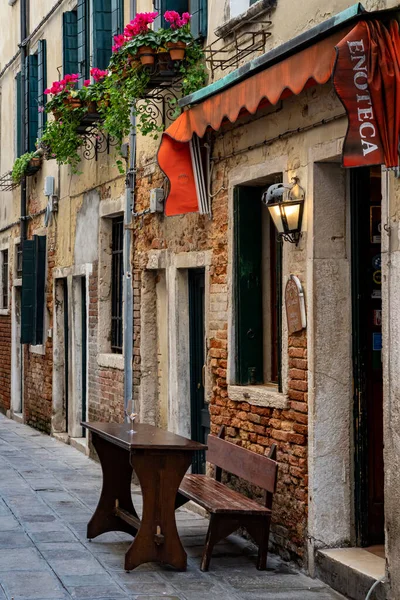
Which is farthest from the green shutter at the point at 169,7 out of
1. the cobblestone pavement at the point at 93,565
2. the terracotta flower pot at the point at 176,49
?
the cobblestone pavement at the point at 93,565

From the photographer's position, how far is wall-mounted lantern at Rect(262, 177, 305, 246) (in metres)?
7.48

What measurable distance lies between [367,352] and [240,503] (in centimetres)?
127

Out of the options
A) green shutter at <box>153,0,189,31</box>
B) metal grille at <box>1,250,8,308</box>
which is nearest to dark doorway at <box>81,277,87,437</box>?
green shutter at <box>153,0,189,31</box>

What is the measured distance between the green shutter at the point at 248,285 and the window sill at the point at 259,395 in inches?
4.5

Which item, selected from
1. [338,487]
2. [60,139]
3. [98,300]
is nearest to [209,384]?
[338,487]

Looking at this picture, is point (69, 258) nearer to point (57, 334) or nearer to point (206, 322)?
point (57, 334)

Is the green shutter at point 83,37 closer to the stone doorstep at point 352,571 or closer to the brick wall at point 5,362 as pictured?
the brick wall at point 5,362

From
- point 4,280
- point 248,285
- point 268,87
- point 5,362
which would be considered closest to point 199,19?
point 248,285

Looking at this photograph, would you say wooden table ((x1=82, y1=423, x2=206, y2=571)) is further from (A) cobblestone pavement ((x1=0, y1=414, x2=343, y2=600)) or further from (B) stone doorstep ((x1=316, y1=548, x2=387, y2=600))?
(B) stone doorstep ((x1=316, y1=548, x2=387, y2=600))

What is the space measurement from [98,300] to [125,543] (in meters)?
4.91

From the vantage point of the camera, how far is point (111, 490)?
841 centimetres

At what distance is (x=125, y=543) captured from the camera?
8.37 m

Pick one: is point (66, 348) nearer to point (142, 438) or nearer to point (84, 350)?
point (84, 350)

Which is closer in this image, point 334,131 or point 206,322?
point 334,131
